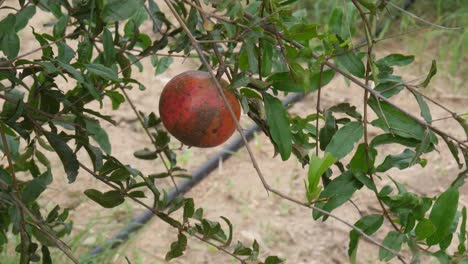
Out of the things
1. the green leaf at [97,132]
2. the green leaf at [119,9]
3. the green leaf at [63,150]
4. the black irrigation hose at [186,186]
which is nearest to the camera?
the green leaf at [119,9]

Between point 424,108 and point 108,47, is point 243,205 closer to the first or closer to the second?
point 108,47

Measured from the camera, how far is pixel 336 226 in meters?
2.74

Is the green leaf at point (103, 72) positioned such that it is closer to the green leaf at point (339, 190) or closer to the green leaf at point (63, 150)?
the green leaf at point (63, 150)

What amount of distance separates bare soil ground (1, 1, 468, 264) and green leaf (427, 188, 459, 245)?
135 centimetres

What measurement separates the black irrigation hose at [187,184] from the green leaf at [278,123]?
1.27 metres

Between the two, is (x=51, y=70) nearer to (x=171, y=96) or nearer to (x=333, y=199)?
(x=171, y=96)

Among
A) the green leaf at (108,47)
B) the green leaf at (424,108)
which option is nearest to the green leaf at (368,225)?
the green leaf at (424,108)

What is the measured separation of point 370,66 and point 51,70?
19.8 inches

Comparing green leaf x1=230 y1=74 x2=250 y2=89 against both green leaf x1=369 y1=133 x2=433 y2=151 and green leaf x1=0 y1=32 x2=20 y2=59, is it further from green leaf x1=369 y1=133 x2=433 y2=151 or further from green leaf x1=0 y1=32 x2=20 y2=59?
green leaf x1=0 y1=32 x2=20 y2=59

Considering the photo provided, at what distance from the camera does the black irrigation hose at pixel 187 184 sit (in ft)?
8.27

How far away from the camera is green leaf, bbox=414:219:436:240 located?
1.20 meters

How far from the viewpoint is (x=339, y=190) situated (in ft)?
4.17

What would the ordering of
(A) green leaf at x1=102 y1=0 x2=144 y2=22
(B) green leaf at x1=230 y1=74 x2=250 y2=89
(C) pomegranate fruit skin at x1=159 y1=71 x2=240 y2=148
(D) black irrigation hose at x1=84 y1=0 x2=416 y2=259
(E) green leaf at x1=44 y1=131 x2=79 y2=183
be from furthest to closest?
(D) black irrigation hose at x1=84 y1=0 x2=416 y2=259, (E) green leaf at x1=44 y1=131 x2=79 y2=183, (C) pomegranate fruit skin at x1=159 y1=71 x2=240 y2=148, (B) green leaf at x1=230 y1=74 x2=250 y2=89, (A) green leaf at x1=102 y1=0 x2=144 y2=22

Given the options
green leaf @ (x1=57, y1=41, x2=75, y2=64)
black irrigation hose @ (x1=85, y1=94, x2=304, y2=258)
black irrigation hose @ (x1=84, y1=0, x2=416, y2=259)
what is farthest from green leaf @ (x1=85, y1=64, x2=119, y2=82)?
black irrigation hose @ (x1=85, y1=94, x2=304, y2=258)
